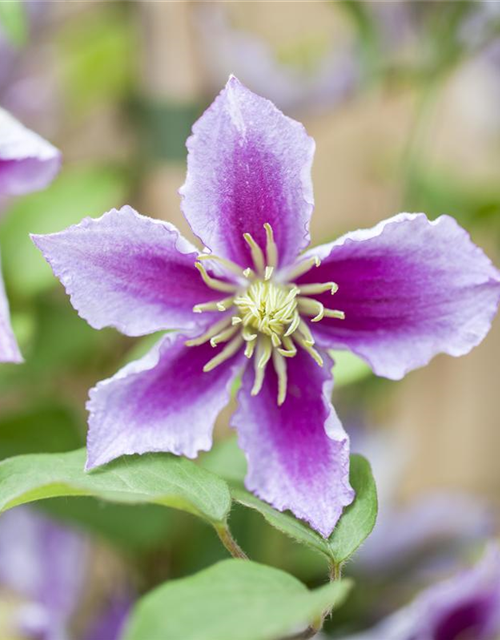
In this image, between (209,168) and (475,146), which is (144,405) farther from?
(475,146)

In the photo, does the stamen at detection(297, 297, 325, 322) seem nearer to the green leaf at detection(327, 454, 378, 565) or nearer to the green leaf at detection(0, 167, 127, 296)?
the green leaf at detection(327, 454, 378, 565)

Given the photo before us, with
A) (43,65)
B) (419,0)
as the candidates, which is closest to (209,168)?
(419,0)

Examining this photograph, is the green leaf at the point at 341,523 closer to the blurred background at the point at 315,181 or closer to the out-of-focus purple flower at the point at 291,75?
the blurred background at the point at 315,181

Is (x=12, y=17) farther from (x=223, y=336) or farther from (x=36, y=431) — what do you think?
(x=36, y=431)

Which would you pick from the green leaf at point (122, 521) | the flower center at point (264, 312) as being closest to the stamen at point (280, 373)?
the flower center at point (264, 312)

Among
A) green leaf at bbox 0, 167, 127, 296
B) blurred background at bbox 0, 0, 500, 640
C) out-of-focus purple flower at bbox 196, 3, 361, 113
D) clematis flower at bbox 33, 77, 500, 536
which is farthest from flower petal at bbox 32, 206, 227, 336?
out-of-focus purple flower at bbox 196, 3, 361, 113
